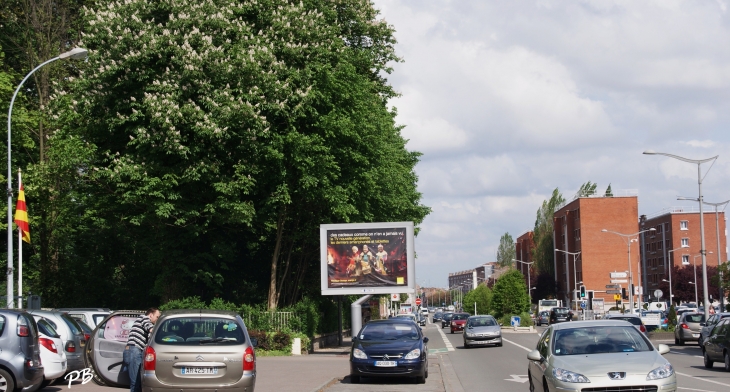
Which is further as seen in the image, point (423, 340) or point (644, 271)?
point (644, 271)

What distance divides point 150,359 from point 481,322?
95.9 ft

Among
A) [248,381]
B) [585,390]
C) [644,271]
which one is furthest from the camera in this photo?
[644,271]

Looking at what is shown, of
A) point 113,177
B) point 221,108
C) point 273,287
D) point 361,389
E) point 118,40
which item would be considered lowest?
point 361,389

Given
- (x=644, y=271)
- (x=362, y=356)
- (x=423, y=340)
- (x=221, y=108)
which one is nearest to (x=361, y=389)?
(x=362, y=356)

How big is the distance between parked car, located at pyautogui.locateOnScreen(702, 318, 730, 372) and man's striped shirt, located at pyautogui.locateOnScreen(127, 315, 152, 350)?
16126mm

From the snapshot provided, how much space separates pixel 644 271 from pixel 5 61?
120712mm

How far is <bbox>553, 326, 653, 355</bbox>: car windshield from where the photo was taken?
40.3 feet

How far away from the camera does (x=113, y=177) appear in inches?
1125

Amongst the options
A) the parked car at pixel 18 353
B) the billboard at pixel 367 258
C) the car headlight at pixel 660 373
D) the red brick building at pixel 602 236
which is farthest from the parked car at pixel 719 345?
the red brick building at pixel 602 236

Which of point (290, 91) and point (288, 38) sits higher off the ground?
point (288, 38)

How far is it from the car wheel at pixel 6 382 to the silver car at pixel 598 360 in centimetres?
845

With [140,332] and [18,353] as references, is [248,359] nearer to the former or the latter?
[140,332]

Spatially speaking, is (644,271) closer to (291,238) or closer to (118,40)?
(291,238)

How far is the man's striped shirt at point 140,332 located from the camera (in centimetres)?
1305
